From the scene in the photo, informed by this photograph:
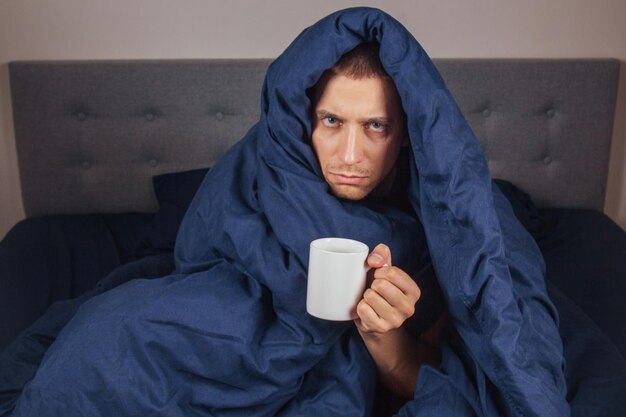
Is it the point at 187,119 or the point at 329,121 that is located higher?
the point at 329,121

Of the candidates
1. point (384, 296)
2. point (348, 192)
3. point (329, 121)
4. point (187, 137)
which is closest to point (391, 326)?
point (384, 296)

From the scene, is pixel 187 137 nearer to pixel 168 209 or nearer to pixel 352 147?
pixel 168 209

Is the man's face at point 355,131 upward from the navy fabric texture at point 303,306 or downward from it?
upward

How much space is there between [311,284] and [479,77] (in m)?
1.36

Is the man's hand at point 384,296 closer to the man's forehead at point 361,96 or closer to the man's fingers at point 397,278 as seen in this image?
the man's fingers at point 397,278

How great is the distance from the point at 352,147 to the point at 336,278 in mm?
290

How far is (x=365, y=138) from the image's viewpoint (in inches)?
43.6

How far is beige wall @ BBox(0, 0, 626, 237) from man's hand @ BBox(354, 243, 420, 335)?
1303mm

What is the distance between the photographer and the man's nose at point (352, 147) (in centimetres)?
108

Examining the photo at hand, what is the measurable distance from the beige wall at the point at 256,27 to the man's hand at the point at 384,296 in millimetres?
1303

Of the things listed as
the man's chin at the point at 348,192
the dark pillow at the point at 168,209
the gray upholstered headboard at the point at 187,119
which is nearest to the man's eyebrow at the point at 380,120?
the man's chin at the point at 348,192

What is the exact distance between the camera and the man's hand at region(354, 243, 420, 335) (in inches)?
35.5

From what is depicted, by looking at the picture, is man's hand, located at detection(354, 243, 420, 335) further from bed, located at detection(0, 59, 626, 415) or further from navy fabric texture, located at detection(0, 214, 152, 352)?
bed, located at detection(0, 59, 626, 415)

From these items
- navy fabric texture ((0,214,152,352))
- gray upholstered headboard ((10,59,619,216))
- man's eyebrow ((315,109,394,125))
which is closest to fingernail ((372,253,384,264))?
man's eyebrow ((315,109,394,125))
